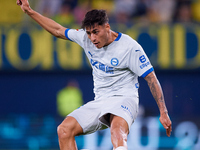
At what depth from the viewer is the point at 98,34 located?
184 inches

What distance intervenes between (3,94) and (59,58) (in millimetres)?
1935

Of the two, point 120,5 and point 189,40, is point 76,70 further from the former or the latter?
point 189,40

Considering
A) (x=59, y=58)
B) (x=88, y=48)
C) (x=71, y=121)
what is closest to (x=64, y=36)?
(x=88, y=48)

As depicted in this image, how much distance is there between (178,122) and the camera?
30.4ft

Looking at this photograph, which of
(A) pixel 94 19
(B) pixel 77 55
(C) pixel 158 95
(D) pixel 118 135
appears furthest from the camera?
(B) pixel 77 55

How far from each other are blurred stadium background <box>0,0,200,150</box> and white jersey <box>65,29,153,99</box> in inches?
220

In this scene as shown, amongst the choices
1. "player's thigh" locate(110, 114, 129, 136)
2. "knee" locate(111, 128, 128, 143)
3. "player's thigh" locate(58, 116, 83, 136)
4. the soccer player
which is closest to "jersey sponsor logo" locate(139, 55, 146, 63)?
the soccer player

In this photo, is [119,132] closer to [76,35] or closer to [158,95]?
[158,95]

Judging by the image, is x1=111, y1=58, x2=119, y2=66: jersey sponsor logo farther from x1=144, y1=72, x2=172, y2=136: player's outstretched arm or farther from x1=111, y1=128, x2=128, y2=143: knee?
x1=111, y1=128, x2=128, y2=143: knee

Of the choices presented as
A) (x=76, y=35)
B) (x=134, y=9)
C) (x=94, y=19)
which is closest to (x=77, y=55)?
(x=134, y=9)

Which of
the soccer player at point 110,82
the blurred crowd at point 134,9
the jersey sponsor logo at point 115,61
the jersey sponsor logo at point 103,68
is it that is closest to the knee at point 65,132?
the soccer player at point 110,82

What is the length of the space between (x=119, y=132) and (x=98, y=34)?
1.08 meters

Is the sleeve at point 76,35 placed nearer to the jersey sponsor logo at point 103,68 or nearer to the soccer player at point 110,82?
the soccer player at point 110,82

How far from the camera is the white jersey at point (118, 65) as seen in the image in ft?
15.6
